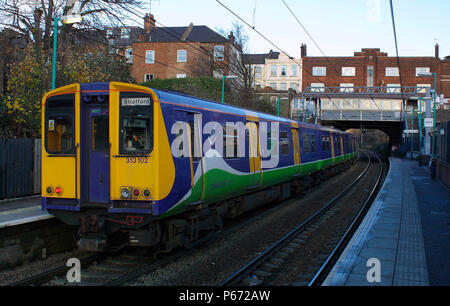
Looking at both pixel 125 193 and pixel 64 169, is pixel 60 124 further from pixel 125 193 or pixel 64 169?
pixel 125 193

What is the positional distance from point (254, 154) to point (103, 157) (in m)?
4.68

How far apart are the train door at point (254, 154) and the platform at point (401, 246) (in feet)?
9.49

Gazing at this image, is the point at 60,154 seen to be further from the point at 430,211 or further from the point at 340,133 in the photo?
the point at 340,133

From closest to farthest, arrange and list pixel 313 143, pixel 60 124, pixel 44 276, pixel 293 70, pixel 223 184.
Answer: pixel 44 276
pixel 60 124
pixel 223 184
pixel 313 143
pixel 293 70

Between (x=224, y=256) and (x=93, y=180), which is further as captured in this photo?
(x=224, y=256)

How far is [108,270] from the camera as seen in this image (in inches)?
284

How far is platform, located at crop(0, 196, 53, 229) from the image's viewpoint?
24.9 feet

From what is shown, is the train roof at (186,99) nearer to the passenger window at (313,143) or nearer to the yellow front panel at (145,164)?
the yellow front panel at (145,164)

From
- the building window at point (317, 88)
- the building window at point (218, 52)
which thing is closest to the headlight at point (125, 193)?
the building window at point (317, 88)

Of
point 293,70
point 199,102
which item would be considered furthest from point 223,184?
point 293,70

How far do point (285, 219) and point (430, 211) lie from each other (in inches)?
189
